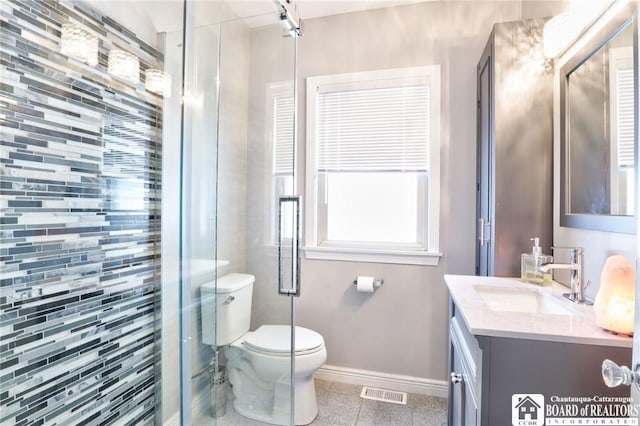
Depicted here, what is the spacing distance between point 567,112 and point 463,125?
2.12 feet

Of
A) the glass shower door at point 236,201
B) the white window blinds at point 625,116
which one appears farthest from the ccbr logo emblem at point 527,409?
the glass shower door at point 236,201

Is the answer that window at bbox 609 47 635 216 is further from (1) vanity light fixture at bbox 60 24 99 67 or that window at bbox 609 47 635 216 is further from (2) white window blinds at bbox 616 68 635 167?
(1) vanity light fixture at bbox 60 24 99 67

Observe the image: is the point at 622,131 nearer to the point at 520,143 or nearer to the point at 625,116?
the point at 625,116

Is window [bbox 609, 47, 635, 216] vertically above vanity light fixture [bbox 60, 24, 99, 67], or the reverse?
vanity light fixture [bbox 60, 24, 99, 67]

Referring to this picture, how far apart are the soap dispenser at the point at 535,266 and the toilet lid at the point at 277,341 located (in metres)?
1.12

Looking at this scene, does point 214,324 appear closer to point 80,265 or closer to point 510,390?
point 80,265

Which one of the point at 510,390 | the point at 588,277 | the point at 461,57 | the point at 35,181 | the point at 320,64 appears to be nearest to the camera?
the point at 510,390

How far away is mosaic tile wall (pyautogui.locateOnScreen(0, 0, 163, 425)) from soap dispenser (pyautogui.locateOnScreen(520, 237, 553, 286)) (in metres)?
1.72

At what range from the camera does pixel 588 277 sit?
1319 millimetres

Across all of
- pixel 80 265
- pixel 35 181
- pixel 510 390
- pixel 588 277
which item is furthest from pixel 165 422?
pixel 588 277

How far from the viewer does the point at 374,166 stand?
223cm

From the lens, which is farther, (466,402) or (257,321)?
(257,321)

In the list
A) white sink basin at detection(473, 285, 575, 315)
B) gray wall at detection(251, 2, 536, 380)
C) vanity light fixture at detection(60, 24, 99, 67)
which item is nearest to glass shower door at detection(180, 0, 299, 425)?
gray wall at detection(251, 2, 536, 380)

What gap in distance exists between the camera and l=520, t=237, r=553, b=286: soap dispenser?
143 cm
